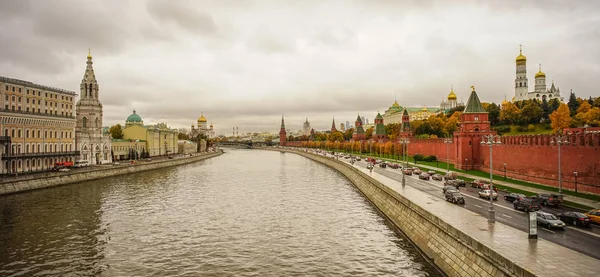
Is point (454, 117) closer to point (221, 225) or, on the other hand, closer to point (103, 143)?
point (103, 143)

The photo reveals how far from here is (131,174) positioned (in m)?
70.9

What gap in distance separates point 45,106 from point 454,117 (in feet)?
323

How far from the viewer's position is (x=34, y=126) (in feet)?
193

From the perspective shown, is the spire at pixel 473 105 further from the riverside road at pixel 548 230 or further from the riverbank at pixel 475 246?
the riverbank at pixel 475 246

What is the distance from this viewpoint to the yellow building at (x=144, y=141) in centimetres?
9191

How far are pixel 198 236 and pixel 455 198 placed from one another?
18.4 metres

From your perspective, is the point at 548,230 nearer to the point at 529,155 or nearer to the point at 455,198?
the point at 455,198

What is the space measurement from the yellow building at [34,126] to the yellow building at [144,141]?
19926 mm

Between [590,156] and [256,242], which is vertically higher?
[590,156]

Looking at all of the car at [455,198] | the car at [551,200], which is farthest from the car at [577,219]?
the car at [455,198]

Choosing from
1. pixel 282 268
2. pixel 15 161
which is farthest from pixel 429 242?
pixel 15 161

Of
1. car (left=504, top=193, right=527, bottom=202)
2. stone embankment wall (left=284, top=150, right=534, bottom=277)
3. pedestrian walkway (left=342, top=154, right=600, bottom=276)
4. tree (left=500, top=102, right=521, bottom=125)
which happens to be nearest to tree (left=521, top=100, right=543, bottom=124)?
tree (left=500, top=102, right=521, bottom=125)

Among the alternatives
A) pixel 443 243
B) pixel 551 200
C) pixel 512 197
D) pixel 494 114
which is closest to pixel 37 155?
pixel 443 243

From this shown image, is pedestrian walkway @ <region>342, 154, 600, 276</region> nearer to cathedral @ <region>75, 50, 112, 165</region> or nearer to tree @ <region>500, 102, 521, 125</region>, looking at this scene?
cathedral @ <region>75, 50, 112, 165</region>
